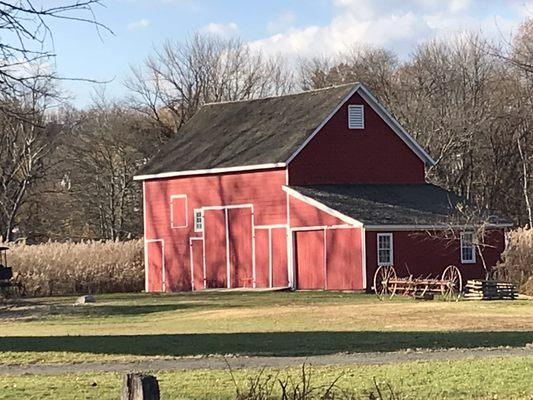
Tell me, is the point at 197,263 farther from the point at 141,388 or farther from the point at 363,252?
the point at 141,388

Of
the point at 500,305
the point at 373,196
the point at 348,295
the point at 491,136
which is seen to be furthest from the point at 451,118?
the point at 500,305

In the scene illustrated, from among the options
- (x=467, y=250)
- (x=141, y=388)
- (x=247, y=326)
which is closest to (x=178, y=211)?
(x=467, y=250)

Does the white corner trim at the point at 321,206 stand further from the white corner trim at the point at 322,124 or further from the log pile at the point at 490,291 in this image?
the log pile at the point at 490,291

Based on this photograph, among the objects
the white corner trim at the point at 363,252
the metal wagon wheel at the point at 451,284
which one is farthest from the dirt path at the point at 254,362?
the white corner trim at the point at 363,252

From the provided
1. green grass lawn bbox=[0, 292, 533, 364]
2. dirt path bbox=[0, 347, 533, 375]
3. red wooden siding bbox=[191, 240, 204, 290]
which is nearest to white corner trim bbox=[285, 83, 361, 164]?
green grass lawn bbox=[0, 292, 533, 364]

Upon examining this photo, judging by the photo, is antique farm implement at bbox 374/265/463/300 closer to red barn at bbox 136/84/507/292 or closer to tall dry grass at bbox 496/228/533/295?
red barn at bbox 136/84/507/292

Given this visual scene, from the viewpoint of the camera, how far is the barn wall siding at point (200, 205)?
1988 inches

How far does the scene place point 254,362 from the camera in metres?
20.2

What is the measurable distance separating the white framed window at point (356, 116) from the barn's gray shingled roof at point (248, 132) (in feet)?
2.40

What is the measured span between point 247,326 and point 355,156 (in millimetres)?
22887

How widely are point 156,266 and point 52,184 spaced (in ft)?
93.4

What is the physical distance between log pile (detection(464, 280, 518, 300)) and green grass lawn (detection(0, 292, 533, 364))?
1823 millimetres

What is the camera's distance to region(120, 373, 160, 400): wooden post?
7.90 m

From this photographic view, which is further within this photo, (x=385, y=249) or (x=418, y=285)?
(x=385, y=249)
